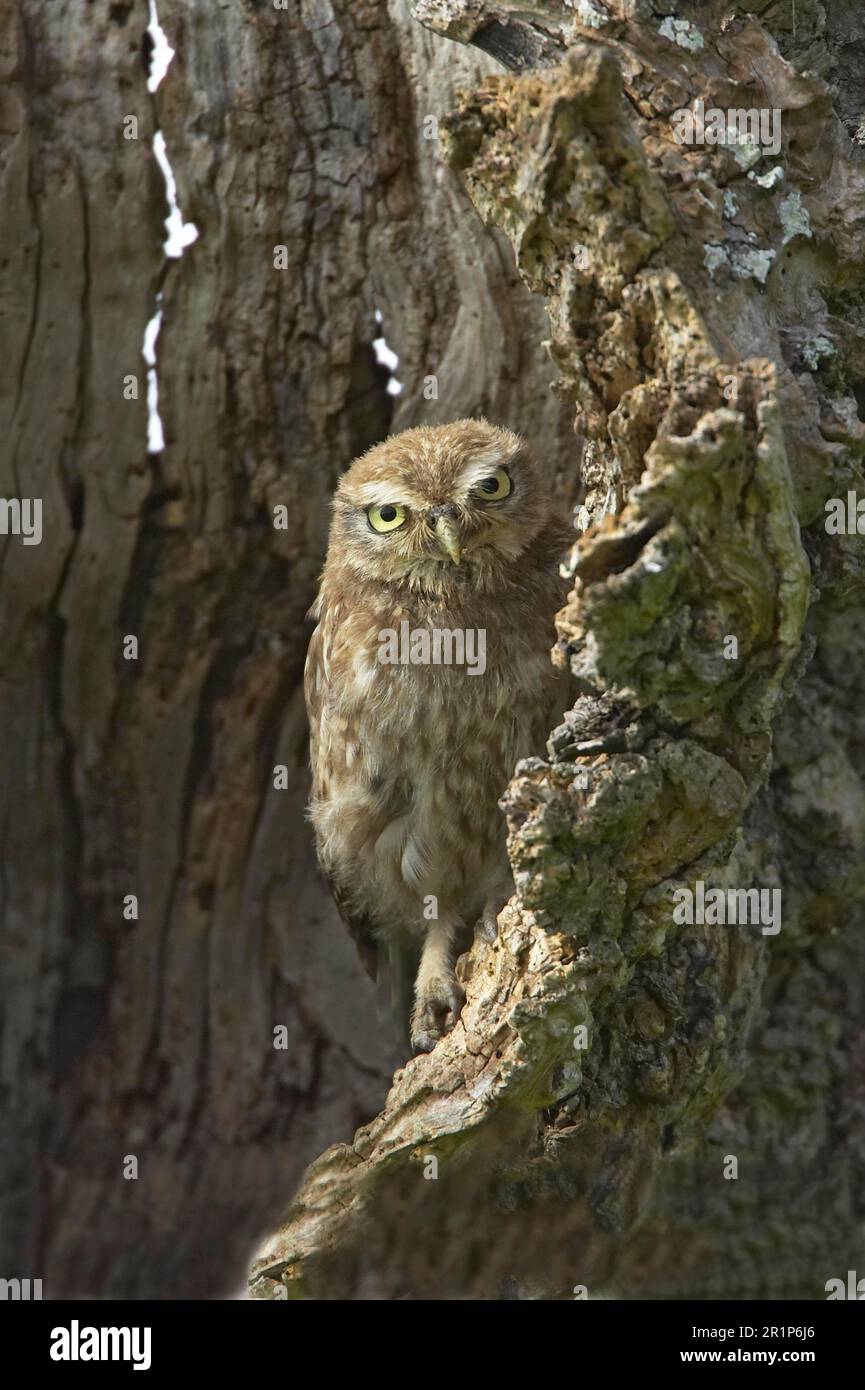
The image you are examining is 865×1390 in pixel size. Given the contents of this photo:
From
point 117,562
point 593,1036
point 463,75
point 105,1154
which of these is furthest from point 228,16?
point 105,1154

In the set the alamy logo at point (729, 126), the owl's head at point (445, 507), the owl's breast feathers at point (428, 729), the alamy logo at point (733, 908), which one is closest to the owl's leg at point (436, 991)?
the owl's breast feathers at point (428, 729)

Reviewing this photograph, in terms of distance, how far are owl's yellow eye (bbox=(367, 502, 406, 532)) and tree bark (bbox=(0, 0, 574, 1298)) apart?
73 cm

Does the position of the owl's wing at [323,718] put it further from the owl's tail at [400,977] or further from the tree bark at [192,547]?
the tree bark at [192,547]

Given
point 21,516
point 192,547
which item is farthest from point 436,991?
point 21,516

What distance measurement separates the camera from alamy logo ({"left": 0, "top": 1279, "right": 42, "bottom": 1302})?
191 inches

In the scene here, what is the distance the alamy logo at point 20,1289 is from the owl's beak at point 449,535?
325 centimetres

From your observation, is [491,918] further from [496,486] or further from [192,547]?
[192,547]

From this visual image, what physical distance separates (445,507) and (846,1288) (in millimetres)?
2576

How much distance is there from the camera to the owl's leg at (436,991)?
394 cm

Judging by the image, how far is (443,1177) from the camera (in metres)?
3.35

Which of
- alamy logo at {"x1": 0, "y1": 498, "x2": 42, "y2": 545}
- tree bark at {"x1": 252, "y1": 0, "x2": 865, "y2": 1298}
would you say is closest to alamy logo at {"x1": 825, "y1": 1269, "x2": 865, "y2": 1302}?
tree bark at {"x1": 252, "y1": 0, "x2": 865, "y2": 1298}

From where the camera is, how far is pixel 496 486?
3834 mm

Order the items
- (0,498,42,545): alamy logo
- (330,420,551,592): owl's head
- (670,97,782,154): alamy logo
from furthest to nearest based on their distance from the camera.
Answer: (0,498,42,545): alamy logo → (330,420,551,592): owl's head → (670,97,782,154): alamy logo

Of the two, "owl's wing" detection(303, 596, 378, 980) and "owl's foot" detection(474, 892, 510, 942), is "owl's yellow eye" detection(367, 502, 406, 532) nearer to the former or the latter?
"owl's wing" detection(303, 596, 378, 980)
